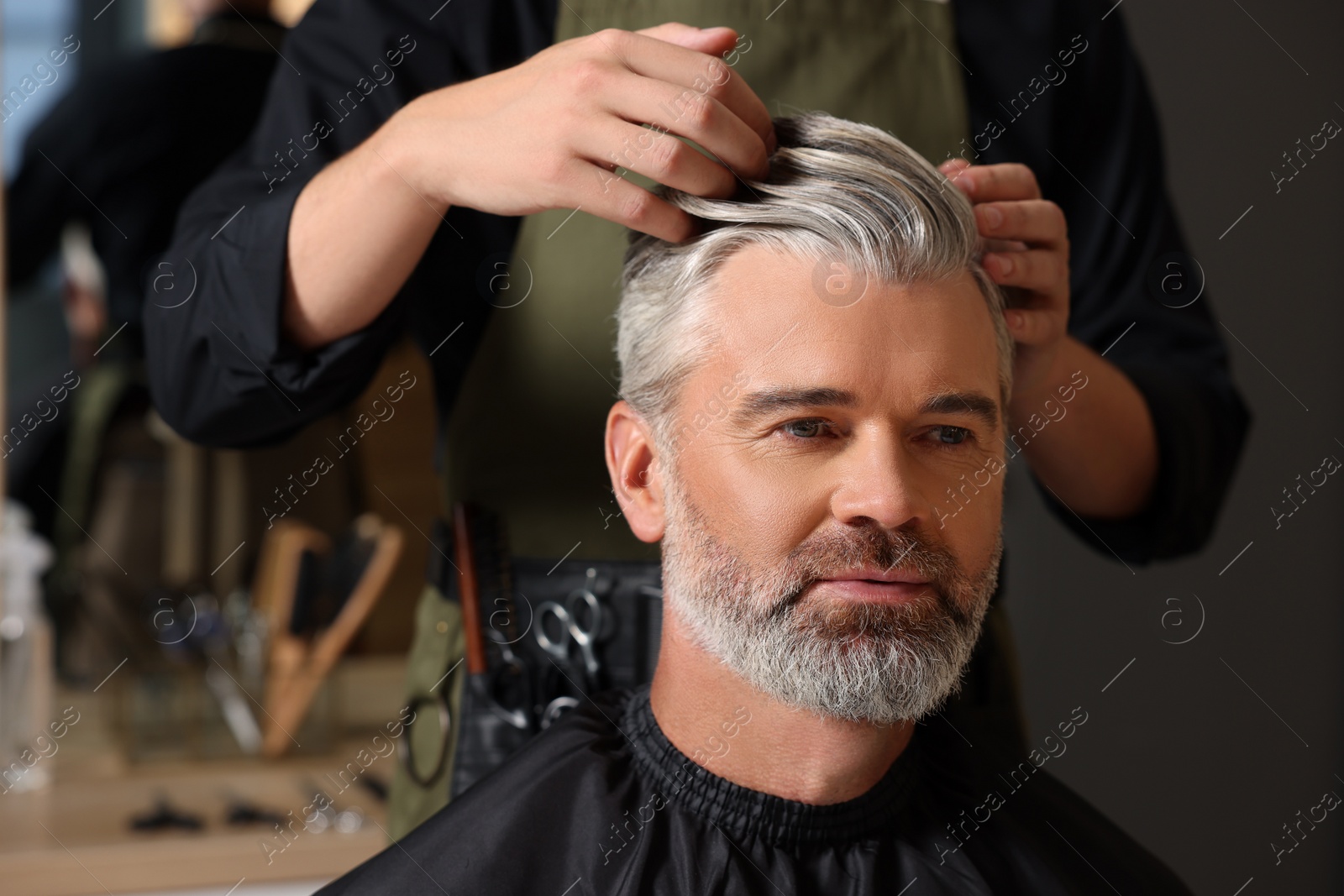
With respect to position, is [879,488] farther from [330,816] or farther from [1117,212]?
[330,816]

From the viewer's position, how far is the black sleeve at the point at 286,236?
1229mm

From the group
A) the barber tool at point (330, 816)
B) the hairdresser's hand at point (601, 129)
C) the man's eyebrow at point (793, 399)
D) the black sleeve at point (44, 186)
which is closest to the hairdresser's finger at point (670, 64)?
the hairdresser's hand at point (601, 129)

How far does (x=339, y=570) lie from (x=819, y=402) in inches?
58.1

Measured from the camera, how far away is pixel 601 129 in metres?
0.96

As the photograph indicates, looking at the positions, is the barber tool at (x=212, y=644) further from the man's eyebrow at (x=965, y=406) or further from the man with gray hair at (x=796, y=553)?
the man's eyebrow at (x=965, y=406)

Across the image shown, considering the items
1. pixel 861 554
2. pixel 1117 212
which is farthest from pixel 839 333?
pixel 1117 212

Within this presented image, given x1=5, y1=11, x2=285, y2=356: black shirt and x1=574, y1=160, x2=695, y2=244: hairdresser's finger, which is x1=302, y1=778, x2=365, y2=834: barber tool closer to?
x1=5, y1=11, x2=285, y2=356: black shirt

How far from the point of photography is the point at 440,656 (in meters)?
1.42

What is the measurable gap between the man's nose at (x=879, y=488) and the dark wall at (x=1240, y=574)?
5.03 ft

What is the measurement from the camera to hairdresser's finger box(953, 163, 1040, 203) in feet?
3.81

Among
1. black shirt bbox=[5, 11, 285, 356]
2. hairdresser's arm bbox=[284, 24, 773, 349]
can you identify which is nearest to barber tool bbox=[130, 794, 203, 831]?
black shirt bbox=[5, 11, 285, 356]

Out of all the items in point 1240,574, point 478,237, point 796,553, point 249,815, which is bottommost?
point 1240,574

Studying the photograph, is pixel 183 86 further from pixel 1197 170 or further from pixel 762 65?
pixel 1197 170

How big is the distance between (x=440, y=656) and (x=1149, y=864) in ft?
2.86
